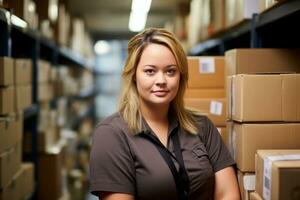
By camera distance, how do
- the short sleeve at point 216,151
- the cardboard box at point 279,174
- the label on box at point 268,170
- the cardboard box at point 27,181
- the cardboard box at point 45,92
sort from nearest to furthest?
the cardboard box at point 279,174
the label on box at point 268,170
the short sleeve at point 216,151
the cardboard box at point 27,181
the cardboard box at point 45,92

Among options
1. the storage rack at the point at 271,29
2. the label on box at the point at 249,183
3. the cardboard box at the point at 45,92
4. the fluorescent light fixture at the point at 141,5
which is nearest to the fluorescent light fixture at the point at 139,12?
the fluorescent light fixture at the point at 141,5

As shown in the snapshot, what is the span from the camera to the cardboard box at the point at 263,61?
98.1 inches

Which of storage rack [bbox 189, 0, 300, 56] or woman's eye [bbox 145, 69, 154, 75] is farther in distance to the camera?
storage rack [bbox 189, 0, 300, 56]

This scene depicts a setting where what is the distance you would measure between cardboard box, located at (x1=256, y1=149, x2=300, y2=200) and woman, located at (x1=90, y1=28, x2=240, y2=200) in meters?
0.26

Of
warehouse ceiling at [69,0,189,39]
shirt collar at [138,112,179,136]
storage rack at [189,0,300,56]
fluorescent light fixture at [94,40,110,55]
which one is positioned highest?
warehouse ceiling at [69,0,189,39]

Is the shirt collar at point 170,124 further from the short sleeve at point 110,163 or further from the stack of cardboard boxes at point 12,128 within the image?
the stack of cardboard boxes at point 12,128

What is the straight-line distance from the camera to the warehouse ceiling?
769 centimetres

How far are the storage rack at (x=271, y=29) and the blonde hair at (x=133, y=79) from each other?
590 millimetres

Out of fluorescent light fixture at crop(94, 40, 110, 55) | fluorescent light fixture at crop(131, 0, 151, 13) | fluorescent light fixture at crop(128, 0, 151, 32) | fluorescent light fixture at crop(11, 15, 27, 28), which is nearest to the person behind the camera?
fluorescent light fixture at crop(11, 15, 27, 28)

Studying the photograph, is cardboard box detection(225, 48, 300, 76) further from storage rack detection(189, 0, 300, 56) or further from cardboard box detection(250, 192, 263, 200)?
cardboard box detection(250, 192, 263, 200)

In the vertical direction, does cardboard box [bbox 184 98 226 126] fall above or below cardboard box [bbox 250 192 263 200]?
above

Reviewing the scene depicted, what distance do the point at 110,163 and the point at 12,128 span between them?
116 centimetres

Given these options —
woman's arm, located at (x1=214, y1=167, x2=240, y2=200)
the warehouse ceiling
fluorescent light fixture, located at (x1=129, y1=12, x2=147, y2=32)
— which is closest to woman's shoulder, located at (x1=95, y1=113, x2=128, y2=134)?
woman's arm, located at (x1=214, y1=167, x2=240, y2=200)

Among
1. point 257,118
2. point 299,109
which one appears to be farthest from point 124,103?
point 299,109
